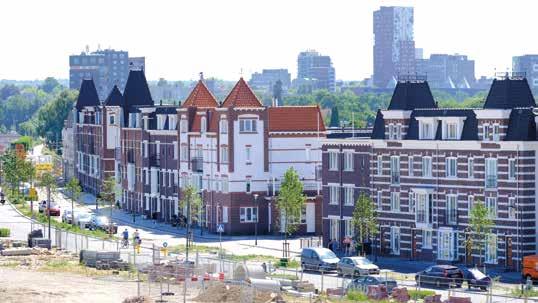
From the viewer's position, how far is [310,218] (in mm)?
93938

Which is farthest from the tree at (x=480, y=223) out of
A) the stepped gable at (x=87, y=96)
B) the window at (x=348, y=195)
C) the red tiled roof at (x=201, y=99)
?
the stepped gable at (x=87, y=96)

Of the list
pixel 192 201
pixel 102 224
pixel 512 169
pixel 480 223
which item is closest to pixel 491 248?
pixel 480 223

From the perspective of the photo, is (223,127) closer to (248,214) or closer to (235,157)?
(235,157)

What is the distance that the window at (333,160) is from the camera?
84.9m

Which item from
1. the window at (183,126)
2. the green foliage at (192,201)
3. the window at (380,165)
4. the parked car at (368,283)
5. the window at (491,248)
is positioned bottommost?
the parked car at (368,283)

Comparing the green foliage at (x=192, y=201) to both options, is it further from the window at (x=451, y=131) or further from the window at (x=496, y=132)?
the window at (x=496, y=132)

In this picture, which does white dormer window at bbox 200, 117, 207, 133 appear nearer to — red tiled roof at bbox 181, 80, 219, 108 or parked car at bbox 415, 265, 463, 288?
red tiled roof at bbox 181, 80, 219, 108

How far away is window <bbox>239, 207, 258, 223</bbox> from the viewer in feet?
312

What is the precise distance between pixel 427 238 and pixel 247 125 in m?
19.2

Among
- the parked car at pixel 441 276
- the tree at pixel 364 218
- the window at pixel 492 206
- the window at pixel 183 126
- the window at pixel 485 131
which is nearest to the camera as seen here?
the parked car at pixel 441 276

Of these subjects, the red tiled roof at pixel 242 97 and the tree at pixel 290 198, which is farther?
the red tiled roof at pixel 242 97

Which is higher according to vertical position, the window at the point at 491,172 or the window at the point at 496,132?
the window at the point at 496,132

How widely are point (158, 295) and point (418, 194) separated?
662 inches

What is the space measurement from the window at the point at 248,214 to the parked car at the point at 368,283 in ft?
95.2
